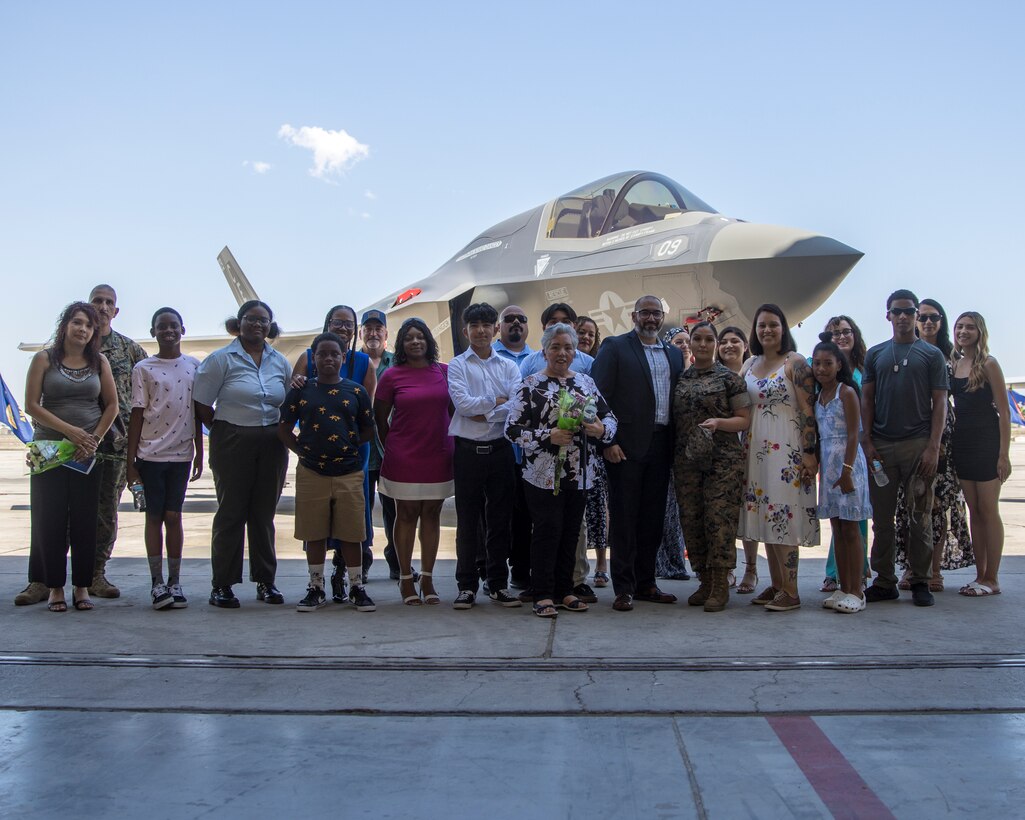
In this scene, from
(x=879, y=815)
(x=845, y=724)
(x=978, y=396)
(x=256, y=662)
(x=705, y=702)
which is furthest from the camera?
(x=978, y=396)

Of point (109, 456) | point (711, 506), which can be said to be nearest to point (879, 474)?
point (711, 506)

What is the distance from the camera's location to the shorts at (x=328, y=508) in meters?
4.90

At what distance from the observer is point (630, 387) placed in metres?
4.98

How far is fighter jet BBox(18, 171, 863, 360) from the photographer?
907 cm

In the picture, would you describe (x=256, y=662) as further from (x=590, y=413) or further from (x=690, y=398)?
(x=690, y=398)

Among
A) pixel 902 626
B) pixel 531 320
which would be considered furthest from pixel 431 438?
pixel 531 320

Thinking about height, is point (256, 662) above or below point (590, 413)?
below

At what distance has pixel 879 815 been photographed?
88.4 inches

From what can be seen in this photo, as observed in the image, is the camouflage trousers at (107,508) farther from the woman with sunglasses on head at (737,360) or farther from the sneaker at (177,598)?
the woman with sunglasses on head at (737,360)

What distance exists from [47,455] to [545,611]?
9.55ft

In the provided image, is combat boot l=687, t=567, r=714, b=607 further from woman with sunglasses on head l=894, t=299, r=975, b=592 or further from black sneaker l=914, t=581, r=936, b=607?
woman with sunglasses on head l=894, t=299, r=975, b=592

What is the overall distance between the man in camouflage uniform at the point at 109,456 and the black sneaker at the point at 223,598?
2.43ft

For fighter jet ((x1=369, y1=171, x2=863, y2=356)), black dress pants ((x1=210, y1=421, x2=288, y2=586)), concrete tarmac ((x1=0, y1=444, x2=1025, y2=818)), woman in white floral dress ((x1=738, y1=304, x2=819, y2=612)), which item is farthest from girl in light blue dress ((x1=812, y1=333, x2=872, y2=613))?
fighter jet ((x1=369, y1=171, x2=863, y2=356))

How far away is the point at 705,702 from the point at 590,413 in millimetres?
1825
